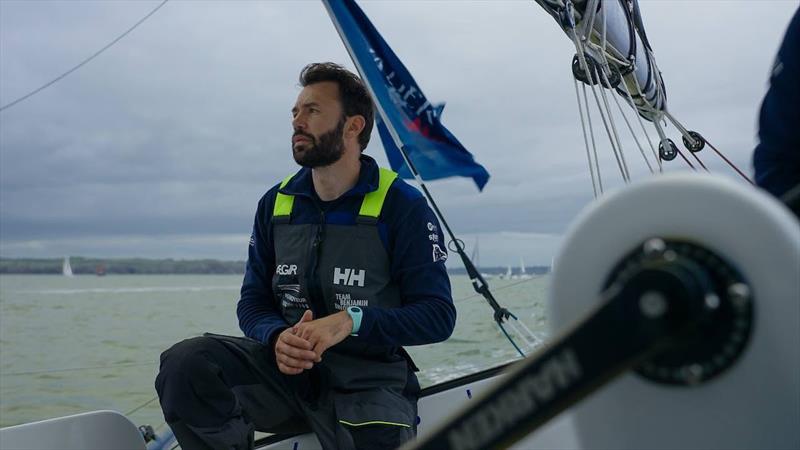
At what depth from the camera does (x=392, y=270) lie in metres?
2.01

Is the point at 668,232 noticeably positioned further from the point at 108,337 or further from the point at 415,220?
the point at 108,337

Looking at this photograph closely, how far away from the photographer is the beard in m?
2.12

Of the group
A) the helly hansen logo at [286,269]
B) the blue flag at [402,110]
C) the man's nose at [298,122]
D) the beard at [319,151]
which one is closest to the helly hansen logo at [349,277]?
Result: the helly hansen logo at [286,269]

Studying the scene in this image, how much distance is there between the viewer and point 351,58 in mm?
3164

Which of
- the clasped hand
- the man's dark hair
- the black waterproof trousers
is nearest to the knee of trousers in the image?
the black waterproof trousers

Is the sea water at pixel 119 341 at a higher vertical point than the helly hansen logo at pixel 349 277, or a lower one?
lower

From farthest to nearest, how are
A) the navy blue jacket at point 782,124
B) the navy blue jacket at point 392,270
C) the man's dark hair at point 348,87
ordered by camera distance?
1. the man's dark hair at point 348,87
2. the navy blue jacket at point 392,270
3. the navy blue jacket at point 782,124

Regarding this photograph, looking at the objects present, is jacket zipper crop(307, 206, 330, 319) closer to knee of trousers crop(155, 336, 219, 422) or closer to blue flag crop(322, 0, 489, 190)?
knee of trousers crop(155, 336, 219, 422)

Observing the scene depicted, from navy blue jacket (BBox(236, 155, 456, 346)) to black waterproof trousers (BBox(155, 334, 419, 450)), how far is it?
0.36 ft

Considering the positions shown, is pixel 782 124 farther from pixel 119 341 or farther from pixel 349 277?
pixel 119 341

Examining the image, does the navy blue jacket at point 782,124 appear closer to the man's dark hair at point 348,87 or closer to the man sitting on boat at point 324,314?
the man sitting on boat at point 324,314

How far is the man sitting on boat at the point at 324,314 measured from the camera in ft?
5.77

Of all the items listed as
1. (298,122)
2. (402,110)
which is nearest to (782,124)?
(298,122)

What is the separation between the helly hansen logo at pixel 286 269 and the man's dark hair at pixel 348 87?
0.44 metres
